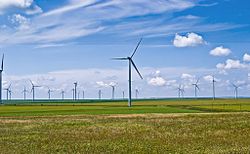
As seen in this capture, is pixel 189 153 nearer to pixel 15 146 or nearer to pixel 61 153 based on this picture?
pixel 61 153

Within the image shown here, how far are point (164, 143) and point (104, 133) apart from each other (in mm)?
9994

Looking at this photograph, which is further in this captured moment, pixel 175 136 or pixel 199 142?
pixel 175 136

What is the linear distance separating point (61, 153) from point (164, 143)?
8.61 m

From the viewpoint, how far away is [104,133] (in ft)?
133

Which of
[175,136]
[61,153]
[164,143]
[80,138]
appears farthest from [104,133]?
[61,153]

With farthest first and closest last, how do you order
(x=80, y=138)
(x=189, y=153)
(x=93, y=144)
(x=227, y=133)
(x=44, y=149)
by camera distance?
1. (x=227, y=133)
2. (x=80, y=138)
3. (x=93, y=144)
4. (x=44, y=149)
5. (x=189, y=153)

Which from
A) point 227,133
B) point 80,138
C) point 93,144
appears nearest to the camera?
point 93,144

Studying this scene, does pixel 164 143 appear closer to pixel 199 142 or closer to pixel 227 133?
pixel 199 142

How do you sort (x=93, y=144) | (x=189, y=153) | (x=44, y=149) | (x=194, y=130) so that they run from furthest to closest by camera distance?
(x=194, y=130) < (x=93, y=144) < (x=44, y=149) < (x=189, y=153)

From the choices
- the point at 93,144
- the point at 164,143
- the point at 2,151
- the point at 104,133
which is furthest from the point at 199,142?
the point at 2,151

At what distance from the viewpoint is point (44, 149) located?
28875 mm

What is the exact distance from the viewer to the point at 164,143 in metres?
31.7

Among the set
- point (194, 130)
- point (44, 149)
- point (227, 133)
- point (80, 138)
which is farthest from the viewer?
point (194, 130)

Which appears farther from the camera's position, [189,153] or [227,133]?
[227,133]
